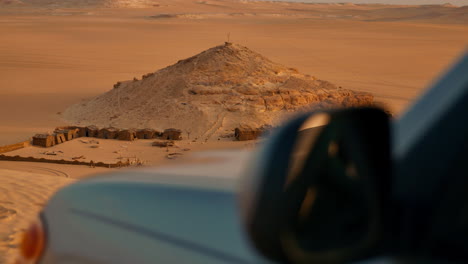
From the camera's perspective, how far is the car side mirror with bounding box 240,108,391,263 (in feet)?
4.29

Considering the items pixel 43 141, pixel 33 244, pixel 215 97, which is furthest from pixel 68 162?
pixel 33 244

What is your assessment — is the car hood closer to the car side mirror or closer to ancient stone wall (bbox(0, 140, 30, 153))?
the car side mirror

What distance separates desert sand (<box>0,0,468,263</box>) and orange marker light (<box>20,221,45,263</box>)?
11.2ft

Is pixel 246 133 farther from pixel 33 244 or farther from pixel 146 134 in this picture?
pixel 33 244

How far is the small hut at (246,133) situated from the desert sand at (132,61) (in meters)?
0.29

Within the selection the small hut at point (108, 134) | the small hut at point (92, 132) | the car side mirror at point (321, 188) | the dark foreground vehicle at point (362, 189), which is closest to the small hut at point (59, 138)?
the small hut at point (92, 132)

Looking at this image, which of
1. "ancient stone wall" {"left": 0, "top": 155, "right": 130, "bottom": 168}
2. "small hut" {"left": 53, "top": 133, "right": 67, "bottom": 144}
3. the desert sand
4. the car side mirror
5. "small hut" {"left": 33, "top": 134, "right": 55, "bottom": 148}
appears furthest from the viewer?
"small hut" {"left": 53, "top": 133, "right": 67, "bottom": 144}

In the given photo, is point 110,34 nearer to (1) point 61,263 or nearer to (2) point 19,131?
(2) point 19,131

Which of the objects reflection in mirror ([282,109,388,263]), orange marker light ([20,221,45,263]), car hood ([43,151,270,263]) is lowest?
orange marker light ([20,221,45,263])

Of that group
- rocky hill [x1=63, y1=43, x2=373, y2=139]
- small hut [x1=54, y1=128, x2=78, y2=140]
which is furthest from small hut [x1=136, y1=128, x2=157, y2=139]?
small hut [x1=54, y1=128, x2=78, y2=140]

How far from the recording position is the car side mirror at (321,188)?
1307mm

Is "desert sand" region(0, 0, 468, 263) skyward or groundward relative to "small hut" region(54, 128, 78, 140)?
groundward

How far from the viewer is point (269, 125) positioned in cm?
1738

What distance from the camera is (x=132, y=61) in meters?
40.7
